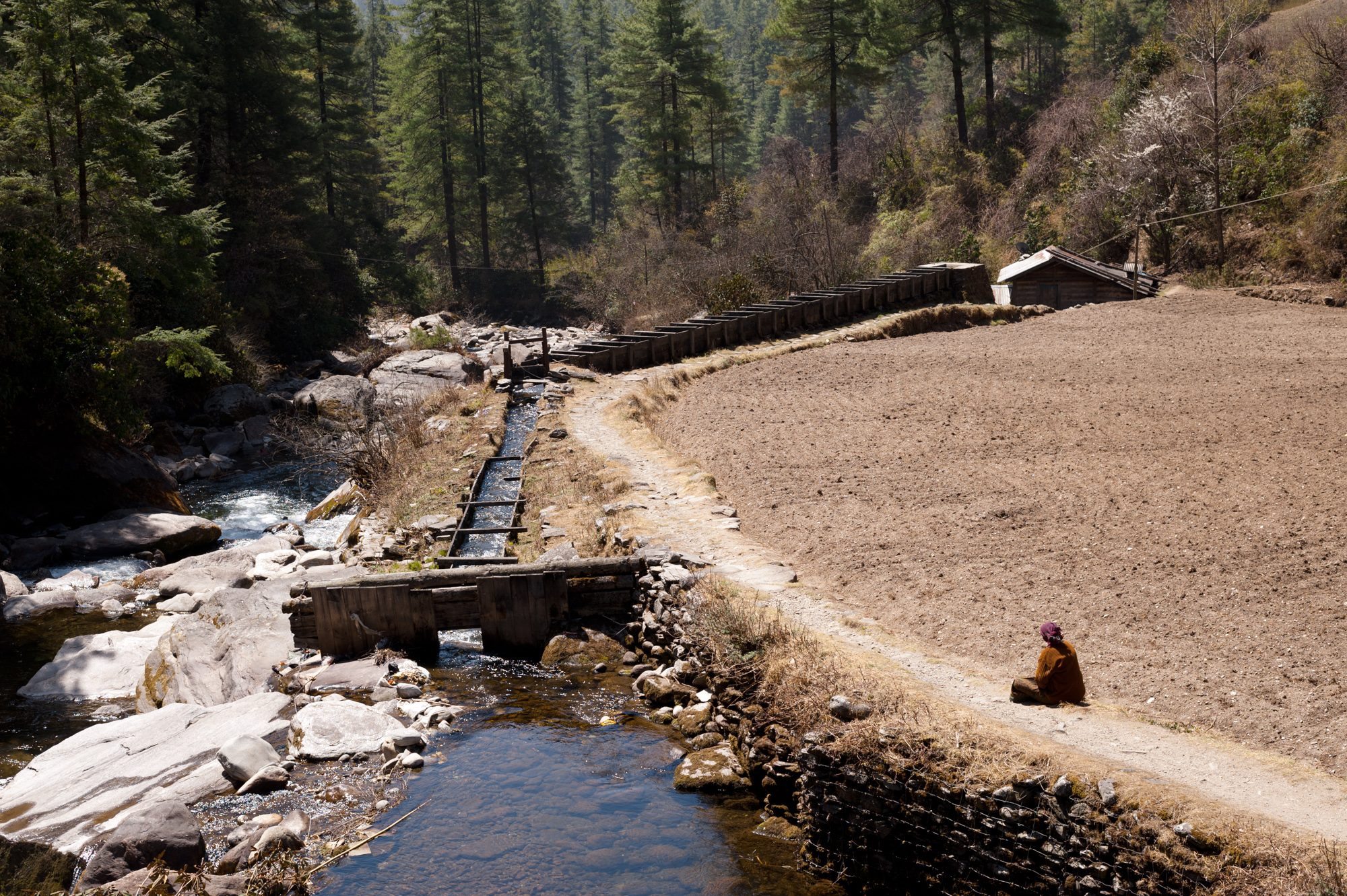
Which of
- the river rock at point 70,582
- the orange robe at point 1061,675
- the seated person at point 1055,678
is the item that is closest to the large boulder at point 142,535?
the river rock at point 70,582

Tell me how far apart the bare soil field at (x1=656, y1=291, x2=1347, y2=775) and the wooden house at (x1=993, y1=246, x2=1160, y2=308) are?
363 inches

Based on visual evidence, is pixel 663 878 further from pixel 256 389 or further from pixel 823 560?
pixel 256 389

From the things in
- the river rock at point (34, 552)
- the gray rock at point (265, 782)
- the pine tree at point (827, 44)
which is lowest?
the gray rock at point (265, 782)

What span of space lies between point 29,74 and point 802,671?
2547 centimetres

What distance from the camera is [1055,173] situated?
51.8 m

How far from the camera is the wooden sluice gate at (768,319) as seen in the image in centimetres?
3005

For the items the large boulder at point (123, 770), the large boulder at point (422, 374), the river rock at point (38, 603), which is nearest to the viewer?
the large boulder at point (123, 770)

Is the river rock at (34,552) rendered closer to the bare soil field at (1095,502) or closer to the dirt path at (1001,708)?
the dirt path at (1001,708)

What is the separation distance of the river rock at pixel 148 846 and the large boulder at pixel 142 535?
1227cm

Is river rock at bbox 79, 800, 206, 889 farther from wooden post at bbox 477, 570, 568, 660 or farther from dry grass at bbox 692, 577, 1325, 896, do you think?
dry grass at bbox 692, 577, 1325, 896

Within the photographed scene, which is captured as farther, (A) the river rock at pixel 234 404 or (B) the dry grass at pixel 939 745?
(A) the river rock at pixel 234 404

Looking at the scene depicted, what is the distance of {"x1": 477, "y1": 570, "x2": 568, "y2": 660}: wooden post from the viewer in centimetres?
1359

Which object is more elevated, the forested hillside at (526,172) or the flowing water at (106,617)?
the forested hillside at (526,172)

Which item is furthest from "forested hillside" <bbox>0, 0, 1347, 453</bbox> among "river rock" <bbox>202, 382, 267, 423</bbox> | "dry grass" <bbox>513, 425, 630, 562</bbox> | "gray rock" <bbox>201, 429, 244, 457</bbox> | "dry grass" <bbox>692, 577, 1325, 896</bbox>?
"dry grass" <bbox>692, 577, 1325, 896</bbox>
